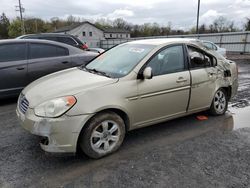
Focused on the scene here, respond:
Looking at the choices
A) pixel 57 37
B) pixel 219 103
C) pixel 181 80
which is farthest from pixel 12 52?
pixel 219 103

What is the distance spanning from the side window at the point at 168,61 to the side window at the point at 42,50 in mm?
3335

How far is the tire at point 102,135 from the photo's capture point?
305 cm

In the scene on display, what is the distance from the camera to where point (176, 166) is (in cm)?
304

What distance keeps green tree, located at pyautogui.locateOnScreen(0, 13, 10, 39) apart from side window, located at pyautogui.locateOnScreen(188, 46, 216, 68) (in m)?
74.4

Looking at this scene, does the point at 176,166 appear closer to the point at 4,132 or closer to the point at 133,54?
the point at 133,54

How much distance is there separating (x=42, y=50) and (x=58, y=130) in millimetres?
3685

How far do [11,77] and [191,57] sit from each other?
398 centimetres

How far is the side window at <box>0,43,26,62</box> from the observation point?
546 centimetres

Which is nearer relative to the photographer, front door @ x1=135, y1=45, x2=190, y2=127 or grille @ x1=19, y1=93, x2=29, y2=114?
grille @ x1=19, y1=93, x2=29, y2=114

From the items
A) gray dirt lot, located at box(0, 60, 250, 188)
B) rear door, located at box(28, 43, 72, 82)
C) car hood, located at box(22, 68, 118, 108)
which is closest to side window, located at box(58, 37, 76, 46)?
rear door, located at box(28, 43, 72, 82)

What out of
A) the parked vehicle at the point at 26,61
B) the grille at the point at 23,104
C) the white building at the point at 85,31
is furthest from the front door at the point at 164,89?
the white building at the point at 85,31

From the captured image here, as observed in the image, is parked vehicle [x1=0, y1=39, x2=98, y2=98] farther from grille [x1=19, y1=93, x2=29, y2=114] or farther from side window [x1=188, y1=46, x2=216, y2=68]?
side window [x1=188, y1=46, x2=216, y2=68]

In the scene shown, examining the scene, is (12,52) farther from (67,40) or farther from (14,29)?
(14,29)

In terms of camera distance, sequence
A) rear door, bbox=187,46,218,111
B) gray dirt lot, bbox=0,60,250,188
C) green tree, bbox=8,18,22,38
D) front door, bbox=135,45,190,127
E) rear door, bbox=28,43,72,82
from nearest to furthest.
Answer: gray dirt lot, bbox=0,60,250,188 < front door, bbox=135,45,190,127 < rear door, bbox=187,46,218,111 < rear door, bbox=28,43,72,82 < green tree, bbox=8,18,22,38
